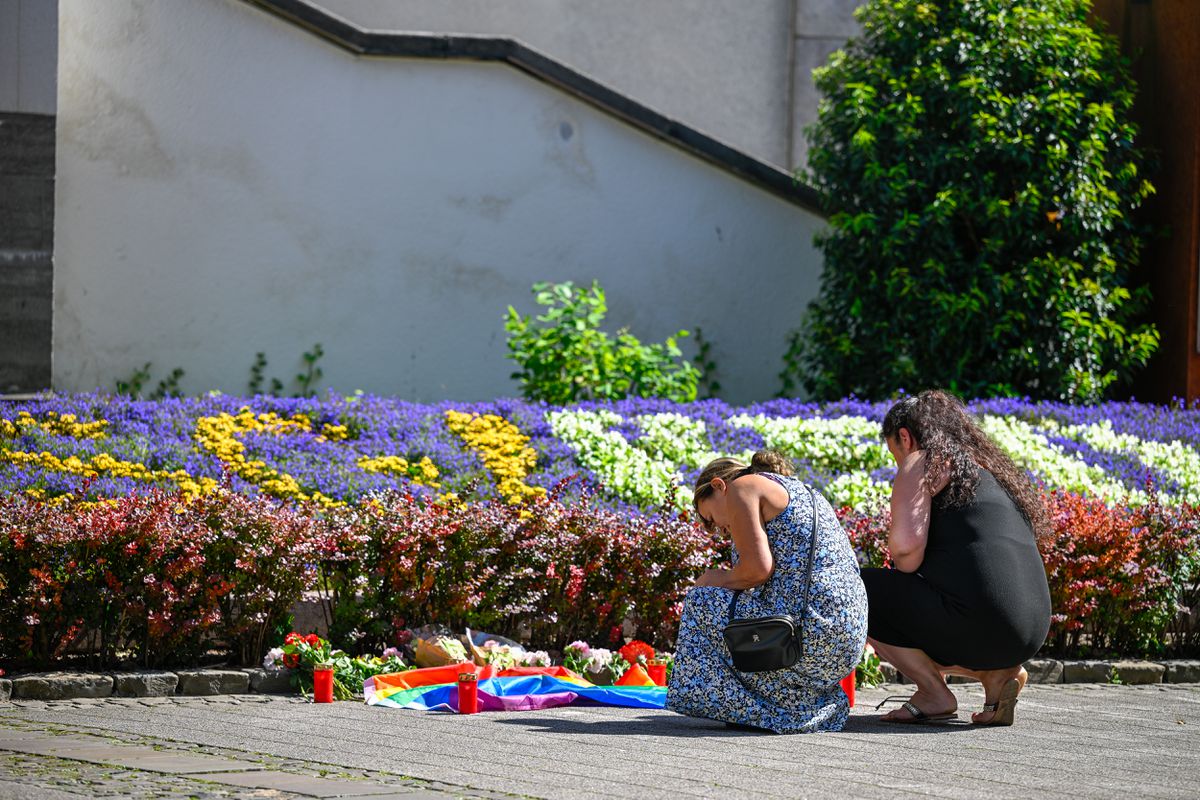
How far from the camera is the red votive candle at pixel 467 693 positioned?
659 cm

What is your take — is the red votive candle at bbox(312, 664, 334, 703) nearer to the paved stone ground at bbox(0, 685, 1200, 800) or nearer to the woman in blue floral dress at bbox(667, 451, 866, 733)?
the paved stone ground at bbox(0, 685, 1200, 800)

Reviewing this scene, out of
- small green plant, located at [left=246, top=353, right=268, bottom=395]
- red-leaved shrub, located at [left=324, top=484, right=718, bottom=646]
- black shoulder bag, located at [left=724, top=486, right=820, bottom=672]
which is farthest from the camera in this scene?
small green plant, located at [left=246, top=353, right=268, bottom=395]

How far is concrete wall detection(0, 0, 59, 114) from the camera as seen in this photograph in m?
11.4

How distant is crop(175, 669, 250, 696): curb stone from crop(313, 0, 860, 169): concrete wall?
11.8 m

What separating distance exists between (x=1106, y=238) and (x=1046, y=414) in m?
2.29

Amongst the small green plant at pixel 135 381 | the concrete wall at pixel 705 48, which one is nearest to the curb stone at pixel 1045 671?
the small green plant at pixel 135 381

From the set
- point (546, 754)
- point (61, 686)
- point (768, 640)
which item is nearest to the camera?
point (546, 754)

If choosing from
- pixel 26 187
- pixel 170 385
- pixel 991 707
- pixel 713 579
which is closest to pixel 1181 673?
pixel 991 707

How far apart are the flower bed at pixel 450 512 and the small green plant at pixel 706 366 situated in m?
1.59

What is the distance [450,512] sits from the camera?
761 cm

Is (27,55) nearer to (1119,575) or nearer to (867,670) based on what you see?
(867,670)

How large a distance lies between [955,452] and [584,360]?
595 centimetres

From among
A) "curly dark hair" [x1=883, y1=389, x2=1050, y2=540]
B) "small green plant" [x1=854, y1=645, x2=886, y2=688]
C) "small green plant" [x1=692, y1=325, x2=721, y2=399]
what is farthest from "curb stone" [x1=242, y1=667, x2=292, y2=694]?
"small green plant" [x1=692, y1=325, x2=721, y2=399]

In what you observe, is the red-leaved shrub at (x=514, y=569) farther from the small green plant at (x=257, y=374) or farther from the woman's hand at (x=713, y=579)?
the small green plant at (x=257, y=374)
